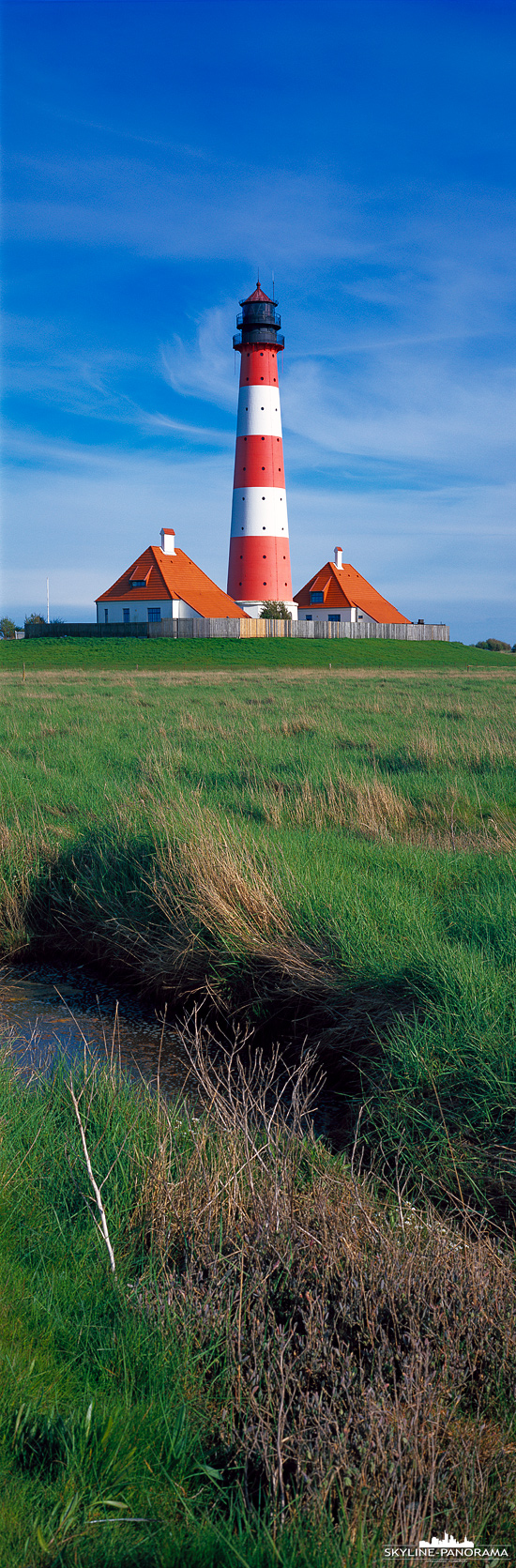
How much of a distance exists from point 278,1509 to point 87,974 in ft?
14.6

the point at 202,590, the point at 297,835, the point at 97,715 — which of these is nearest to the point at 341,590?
the point at 202,590

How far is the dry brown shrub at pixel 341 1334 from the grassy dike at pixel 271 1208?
1 cm

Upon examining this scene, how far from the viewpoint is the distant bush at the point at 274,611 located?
180 ft

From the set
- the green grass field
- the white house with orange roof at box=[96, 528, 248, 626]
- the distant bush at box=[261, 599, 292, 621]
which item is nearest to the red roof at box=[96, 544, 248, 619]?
the white house with orange roof at box=[96, 528, 248, 626]

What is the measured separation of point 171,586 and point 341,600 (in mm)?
13819

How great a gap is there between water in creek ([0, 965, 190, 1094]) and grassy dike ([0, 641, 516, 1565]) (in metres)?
0.25

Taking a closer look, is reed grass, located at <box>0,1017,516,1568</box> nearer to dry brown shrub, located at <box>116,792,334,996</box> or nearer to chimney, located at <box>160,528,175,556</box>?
dry brown shrub, located at <box>116,792,334,996</box>

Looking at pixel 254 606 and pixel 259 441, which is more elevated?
pixel 259 441

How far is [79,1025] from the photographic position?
520 centimetres

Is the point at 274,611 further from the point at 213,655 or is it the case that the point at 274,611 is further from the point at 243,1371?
the point at 243,1371

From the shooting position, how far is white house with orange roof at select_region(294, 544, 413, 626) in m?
65.6

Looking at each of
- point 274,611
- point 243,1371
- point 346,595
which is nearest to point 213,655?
point 274,611

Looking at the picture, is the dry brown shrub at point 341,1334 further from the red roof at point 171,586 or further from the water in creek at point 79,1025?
→ the red roof at point 171,586

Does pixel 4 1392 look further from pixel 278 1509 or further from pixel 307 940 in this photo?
pixel 307 940
